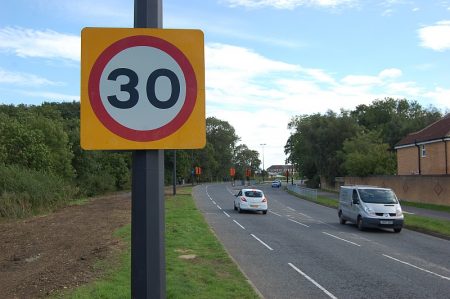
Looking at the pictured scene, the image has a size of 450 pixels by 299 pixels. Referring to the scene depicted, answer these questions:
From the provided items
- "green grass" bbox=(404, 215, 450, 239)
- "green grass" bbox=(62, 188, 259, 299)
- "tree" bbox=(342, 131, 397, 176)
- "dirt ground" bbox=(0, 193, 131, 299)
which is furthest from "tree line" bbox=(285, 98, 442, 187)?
"green grass" bbox=(62, 188, 259, 299)

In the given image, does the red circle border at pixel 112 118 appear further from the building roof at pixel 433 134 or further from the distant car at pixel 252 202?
the building roof at pixel 433 134

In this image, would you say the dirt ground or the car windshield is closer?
the dirt ground

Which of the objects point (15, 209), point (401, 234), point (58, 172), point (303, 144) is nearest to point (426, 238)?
point (401, 234)

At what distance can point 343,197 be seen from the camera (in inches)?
1005

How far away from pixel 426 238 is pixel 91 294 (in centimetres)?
1549

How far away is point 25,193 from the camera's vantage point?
31.4 metres

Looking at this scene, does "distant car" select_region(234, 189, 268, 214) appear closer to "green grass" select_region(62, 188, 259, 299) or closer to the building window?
"green grass" select_region(62, 188, 259, 299)

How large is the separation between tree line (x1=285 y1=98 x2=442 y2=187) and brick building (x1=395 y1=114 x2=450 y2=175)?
13.1 feet

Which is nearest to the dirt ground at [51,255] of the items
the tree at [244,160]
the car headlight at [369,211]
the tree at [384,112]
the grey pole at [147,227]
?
the grey pole at [147,227]

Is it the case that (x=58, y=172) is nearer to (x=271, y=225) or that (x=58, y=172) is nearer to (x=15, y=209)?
(x=15, y=209)

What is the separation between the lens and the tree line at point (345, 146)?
56844 mm

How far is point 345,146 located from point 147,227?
6186 centimetres

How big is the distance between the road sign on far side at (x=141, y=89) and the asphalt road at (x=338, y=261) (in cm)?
664

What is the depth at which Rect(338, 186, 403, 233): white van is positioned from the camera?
21.7 metres
